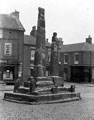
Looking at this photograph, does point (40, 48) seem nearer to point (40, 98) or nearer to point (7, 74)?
point (40, 98)

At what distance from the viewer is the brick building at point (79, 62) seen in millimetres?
42438

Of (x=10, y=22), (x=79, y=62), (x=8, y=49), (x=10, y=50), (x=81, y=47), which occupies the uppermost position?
(x=10, y=22)

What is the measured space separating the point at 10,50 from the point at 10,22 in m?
4.14

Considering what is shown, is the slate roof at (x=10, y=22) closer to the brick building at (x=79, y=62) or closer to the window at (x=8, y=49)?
the window at (x=8, y=49)

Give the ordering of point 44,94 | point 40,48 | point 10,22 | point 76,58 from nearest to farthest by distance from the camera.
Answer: point 44,94 → point 40,48 → point 10,22 → point 76,58

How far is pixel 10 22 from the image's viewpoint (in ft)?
117

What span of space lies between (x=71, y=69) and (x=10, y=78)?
47.9 ft

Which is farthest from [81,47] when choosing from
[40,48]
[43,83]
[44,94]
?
[44,94]

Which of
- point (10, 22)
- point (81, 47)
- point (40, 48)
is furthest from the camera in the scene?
point (81, 47)

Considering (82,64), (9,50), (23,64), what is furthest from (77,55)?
(9,50)

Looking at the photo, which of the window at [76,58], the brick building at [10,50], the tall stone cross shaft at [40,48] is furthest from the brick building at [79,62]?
the tall stone cross shaft at [40,48]

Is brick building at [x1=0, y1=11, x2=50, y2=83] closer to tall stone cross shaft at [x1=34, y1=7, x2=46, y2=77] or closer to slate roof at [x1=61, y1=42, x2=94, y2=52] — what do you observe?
slate roof at [x1=61, y1=42, x2=94, y2=52]

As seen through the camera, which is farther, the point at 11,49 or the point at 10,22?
the point at 10,22

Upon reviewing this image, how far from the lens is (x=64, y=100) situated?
15.7 m
